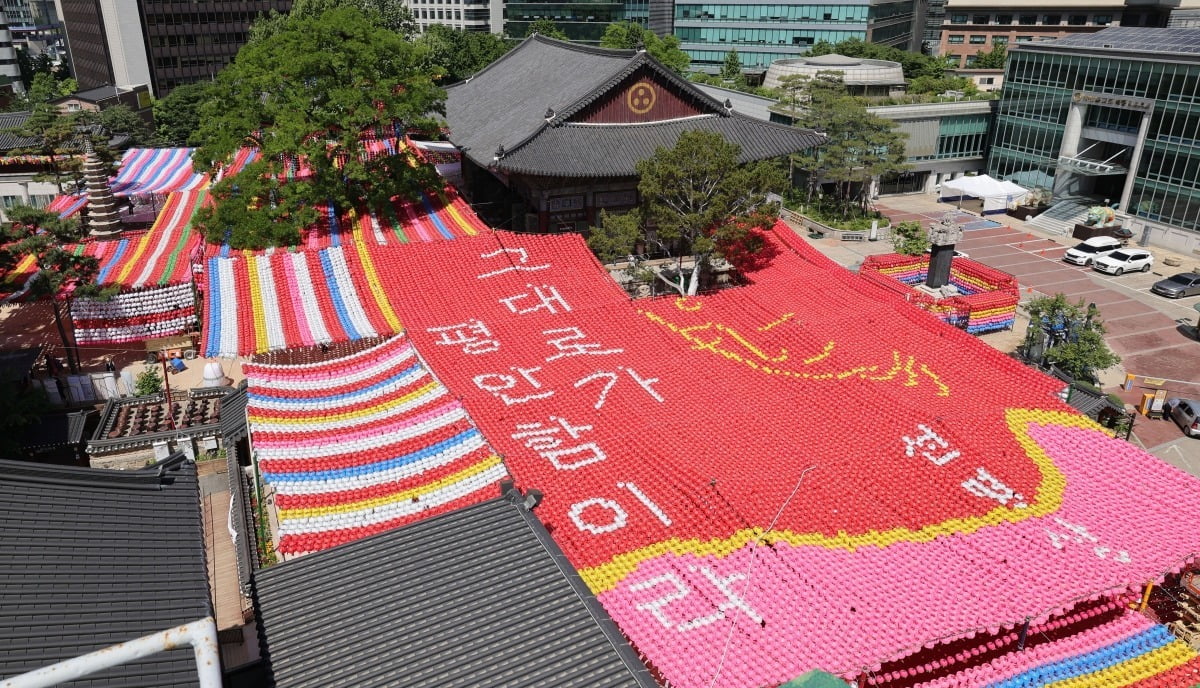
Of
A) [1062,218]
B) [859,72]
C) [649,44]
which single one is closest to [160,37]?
[649,44]

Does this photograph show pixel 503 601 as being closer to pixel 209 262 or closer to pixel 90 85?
pixel 209 262

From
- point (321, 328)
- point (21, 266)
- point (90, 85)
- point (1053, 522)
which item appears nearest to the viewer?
point (1053, 522)

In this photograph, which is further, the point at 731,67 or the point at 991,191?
the point at 731,67

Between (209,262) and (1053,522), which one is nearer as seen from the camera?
(1053,522)

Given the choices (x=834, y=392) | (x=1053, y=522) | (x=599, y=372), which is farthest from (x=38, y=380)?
(x=1053, y=522)

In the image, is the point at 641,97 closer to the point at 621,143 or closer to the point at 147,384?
the point at 621,143

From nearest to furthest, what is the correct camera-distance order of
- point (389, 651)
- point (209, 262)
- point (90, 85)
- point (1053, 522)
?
1. point (389, 651)
2. point (1053, 522)
3. point (209, 262)
4. point (90, 85)

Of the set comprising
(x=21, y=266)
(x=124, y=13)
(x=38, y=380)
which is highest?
(x=124, y=13)
